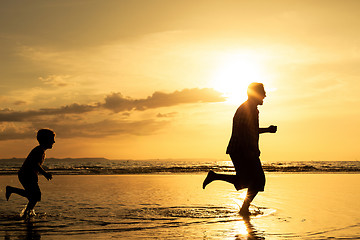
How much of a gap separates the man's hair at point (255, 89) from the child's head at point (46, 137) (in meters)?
3.65

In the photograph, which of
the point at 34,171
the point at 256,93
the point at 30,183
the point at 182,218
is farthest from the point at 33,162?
the point at 256,93

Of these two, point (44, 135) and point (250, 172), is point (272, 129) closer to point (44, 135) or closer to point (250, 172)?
point (250, 172)

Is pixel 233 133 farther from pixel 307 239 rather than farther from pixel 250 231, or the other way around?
pixel 307 239

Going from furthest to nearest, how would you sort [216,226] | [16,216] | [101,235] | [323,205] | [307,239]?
[323,205] < [16,216] < [216,226] < [101,235] < [307,239]

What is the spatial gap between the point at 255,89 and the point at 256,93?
0.26 ft

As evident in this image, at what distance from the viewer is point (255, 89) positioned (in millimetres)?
7637

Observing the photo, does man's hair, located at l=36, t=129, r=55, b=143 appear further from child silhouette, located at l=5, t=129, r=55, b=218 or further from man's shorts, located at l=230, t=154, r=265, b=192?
man's shorts, located at l=230, t=154, r=265, b=192

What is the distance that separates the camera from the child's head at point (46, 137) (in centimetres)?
752

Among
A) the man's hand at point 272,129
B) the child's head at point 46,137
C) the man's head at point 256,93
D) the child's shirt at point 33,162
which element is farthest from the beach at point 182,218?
the man's head at point 256,93

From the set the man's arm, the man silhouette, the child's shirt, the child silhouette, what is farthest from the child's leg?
the man's arm

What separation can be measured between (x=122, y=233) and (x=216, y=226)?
1.35 metres

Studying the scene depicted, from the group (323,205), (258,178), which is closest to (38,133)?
(258,178)

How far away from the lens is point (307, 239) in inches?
196

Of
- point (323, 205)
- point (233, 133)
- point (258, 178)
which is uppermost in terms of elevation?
point (233, 133)
